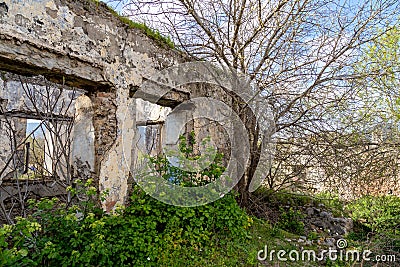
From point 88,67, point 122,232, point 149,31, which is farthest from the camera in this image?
point 149,31

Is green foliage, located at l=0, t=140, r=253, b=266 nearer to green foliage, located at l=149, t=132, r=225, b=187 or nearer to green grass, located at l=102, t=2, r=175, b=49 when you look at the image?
green foliage, located at l=149, t=132, r=225, b=187

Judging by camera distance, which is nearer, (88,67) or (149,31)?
(88,67)

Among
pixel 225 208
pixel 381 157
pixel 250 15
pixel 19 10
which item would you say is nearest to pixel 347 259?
pixel 381 157

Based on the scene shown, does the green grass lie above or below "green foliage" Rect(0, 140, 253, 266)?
above

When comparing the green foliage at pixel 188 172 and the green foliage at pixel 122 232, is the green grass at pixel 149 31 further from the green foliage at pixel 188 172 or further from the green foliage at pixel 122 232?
the green foliage at pixel 122 232

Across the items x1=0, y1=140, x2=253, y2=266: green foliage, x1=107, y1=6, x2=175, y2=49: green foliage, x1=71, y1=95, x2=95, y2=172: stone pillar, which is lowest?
x1=0, y1=140, x2=253, y2=266: green foliage

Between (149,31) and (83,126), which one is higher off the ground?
(149,31)

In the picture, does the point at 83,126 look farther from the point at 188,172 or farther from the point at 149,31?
the point at 188,172

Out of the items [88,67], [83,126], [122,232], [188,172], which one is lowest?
[122,232]

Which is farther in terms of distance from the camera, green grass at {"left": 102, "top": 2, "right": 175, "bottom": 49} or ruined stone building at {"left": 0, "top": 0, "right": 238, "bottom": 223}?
green grass at {"left": 102, "top": 2, "right": 175, "bottom": 49}

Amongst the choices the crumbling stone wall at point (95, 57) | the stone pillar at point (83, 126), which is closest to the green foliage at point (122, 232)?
the crumbling stone wall at point (95, 57)

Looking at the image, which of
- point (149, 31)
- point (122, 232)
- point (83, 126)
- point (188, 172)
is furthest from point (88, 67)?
point (83, 126)

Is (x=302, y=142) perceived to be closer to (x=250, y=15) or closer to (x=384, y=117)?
(x=384, y=117)

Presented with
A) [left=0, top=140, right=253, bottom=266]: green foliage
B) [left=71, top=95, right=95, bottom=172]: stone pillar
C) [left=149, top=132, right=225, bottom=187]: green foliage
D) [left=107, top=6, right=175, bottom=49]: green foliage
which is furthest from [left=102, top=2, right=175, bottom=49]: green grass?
[left=0, top=140, right=253, bottom=266]: green foliage
